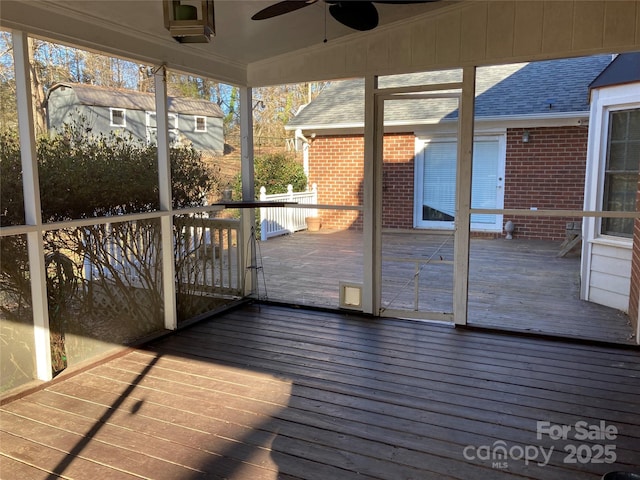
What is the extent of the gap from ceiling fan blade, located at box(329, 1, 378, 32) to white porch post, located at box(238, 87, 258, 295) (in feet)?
7.42

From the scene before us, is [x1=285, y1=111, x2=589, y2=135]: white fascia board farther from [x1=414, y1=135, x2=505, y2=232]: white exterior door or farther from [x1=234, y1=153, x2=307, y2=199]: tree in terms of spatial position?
[x1=414, y1=135, x2=505, y2=232]: white exterior door

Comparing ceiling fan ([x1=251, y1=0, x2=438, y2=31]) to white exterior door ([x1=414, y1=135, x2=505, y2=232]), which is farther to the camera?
white exterior door ([x1=414, y1=135, x2=505, y2=232])

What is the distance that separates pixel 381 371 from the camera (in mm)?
3283

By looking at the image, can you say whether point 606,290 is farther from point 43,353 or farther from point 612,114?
point 43,353

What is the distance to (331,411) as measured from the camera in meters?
2.74

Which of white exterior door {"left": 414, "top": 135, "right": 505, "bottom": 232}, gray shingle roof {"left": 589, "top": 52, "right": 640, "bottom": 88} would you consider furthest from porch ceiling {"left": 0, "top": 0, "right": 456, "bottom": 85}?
gray shingle roof {"left": 589, "top": 52, "right": 640, "bottom": 88}

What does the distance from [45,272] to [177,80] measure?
77.2 inches

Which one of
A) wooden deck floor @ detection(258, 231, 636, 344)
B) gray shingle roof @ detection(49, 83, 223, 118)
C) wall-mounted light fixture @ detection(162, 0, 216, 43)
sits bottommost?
wooden deck floor @ detection(258, 231, 636, 344)

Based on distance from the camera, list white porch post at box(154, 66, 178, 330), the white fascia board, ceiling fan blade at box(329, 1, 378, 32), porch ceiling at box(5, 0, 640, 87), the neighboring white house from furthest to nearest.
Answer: the white fascia board
the neighboring white house
white porch post at box(154, 66, 178, 330)
porch ceiling at box(5, 0, 640, 87)
ceiling fan blade at box(329, 1, 378, 32)

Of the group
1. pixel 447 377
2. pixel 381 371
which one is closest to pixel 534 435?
pixel 447 377

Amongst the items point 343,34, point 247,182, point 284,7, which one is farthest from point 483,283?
point 284,7

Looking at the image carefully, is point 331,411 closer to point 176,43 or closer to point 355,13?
point 355,13

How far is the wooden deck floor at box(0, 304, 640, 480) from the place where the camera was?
88.4 inches

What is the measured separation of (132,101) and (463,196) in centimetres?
281
